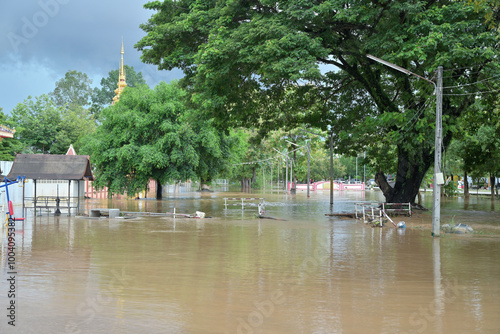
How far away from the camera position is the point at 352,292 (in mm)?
9742

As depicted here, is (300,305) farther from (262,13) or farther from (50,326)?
(262,13)

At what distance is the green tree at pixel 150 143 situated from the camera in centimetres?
3903

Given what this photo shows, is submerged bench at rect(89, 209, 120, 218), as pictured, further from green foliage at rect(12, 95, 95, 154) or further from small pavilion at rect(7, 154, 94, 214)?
green foliage at rect(12, 95, 95, 154)

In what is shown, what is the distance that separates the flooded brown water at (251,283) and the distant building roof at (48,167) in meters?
7.79

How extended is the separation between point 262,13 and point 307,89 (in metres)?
7.42

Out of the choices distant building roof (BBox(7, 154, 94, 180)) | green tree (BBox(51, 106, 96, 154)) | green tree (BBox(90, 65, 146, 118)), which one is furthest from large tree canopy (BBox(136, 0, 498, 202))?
green tree (BBox(90, 65, 146, 118))

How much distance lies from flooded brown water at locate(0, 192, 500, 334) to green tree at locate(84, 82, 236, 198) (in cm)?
2009

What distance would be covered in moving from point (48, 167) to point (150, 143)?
15.4 m

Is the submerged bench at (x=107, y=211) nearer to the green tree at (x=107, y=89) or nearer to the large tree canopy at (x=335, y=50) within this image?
the large tree canopy at (x=335, y=50)

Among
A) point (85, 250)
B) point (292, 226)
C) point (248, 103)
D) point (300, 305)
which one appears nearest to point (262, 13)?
point (248, 103)

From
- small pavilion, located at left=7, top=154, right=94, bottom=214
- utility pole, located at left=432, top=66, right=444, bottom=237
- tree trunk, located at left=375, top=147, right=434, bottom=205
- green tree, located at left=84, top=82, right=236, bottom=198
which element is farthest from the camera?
green tree, located at left=84, top=82, right=236, bottom=198

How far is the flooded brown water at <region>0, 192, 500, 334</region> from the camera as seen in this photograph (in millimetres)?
7730

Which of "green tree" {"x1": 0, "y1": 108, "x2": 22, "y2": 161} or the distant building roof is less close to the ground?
"green tree" {"x1": 0, "y1": 108, "x2": 22, "y2": 161}

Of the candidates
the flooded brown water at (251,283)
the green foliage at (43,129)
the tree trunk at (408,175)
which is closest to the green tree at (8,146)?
the green foliage at (43,129)
